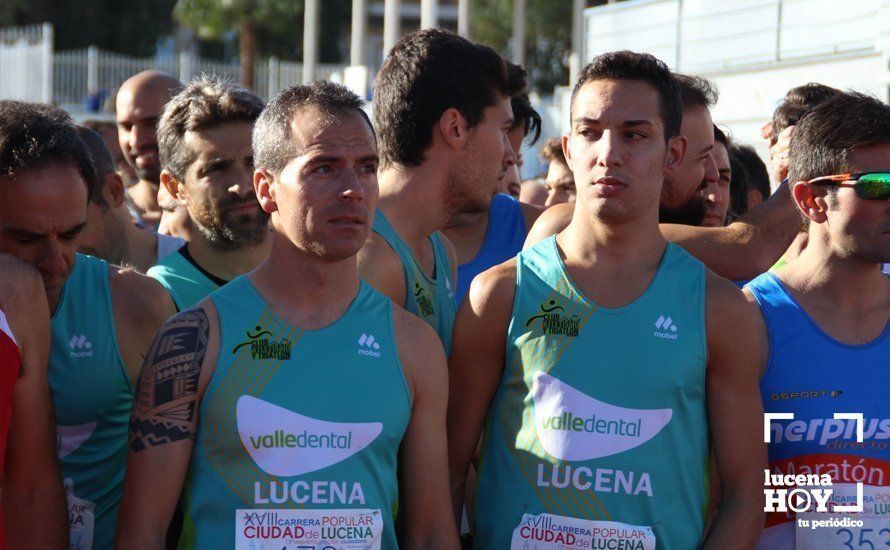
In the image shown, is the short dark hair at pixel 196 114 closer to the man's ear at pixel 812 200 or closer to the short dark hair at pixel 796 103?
the man's ear at pixel 812 200

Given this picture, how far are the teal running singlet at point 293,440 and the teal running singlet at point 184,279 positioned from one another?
98cm

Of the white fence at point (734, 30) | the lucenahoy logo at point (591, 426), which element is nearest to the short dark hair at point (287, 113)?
the lucenahoy logo at point (591, 426)

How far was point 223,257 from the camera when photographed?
469cm

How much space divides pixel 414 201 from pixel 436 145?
0.76 ft

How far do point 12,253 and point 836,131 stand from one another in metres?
2.73

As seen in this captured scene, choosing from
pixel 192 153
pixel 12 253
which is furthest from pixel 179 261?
pixel 12 253

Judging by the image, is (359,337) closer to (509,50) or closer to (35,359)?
(35,359)

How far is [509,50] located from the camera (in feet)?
124

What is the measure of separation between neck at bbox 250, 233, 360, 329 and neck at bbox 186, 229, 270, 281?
1.10 metres

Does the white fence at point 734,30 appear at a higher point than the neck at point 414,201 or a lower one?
higher

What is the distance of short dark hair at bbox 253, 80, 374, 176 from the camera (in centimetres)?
364

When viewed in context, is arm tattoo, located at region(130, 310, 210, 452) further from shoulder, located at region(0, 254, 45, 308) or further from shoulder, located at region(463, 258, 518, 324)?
shoulder, located at region(463, 258, 518, 324)

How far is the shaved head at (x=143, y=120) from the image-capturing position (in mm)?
6875

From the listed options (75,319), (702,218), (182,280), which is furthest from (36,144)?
(702,218)
